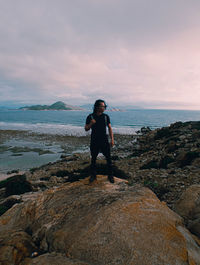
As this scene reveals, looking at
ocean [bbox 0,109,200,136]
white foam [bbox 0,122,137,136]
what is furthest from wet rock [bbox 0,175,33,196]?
ocean [bbox 0,109,200,136]

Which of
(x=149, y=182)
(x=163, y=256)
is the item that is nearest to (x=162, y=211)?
(x=163, y=256)

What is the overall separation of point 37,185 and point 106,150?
873cm

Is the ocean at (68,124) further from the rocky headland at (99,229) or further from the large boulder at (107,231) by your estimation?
the large boulder at (107,231)

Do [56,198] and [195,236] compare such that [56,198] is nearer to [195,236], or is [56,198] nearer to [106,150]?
[106,150]

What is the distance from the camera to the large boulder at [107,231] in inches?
100

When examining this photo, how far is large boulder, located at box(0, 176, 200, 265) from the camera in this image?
2543 mm

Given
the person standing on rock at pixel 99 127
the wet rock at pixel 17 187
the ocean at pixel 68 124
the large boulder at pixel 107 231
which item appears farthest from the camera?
the ocean at pixel 68 124

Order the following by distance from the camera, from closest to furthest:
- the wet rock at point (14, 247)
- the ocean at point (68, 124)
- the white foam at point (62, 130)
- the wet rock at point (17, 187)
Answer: the wet rock at point (14, 247) → the wet rock at point (17, 187) → the white foam at point (62, 130) → the ocean at point (68, 124)

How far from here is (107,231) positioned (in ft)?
9.66

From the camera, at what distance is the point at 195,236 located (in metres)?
3.55

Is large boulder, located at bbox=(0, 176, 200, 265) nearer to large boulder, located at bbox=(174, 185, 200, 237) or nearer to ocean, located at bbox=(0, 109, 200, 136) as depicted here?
large boulder, located at bbox=(174, 185, 200, 237)

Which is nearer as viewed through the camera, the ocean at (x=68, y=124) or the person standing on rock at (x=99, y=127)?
the person standing on rock at (x=99, y=127)

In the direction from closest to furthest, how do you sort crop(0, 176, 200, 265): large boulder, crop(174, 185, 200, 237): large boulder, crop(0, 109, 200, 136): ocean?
1. crop(0, 176, 200, 265): large boulder
2. crop(174, 185, 200, 237): large boulder
3. crop(0, 109, 200, 136): ocean

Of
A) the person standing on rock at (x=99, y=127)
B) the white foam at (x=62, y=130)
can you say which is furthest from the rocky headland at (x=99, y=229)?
the white foam at (x=62, y=130)
